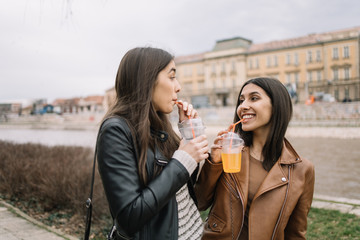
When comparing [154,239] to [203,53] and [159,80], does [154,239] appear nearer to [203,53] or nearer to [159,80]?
[159,80]

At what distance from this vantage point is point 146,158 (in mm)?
1381

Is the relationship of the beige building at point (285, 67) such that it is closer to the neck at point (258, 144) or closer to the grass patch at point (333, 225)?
the grass patch at point (333, 225)

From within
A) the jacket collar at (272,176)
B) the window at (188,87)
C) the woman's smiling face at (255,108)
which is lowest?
the jacket collar at (272,176)

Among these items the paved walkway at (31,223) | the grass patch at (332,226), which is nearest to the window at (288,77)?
the paved walkway at (31,223)

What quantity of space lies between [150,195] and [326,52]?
166 feet

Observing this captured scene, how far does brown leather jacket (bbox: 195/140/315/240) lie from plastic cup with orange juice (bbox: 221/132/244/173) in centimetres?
7

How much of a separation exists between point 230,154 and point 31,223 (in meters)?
3.49

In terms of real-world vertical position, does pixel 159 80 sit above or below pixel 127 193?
above

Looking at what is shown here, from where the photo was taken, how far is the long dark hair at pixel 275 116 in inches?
71.6

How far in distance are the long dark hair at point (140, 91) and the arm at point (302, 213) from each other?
2.74 ft

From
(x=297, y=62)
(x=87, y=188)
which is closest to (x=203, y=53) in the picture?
(x=297, y=62)

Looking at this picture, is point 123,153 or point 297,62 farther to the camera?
point 297,62

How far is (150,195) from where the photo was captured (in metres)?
1.24

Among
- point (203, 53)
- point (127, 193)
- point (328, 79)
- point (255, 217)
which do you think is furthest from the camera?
point (203, 53)
